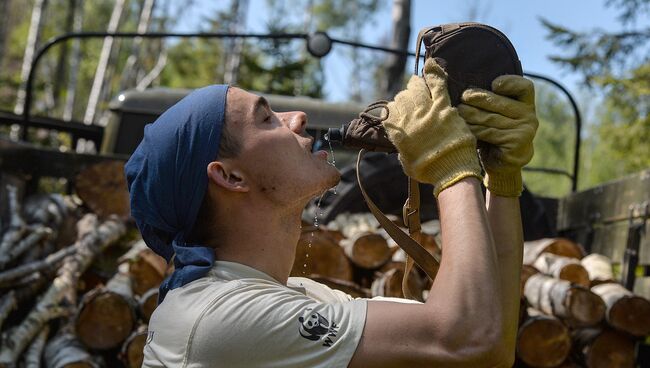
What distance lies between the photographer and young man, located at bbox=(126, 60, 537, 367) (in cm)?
172

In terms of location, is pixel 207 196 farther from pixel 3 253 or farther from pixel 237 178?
pixel 3 253

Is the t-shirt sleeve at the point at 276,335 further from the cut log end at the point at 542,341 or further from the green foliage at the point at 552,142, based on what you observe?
the green foliage at the point at 552,142

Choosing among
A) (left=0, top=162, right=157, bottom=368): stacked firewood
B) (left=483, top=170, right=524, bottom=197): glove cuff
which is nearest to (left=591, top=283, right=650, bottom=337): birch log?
(left=0, top=162, right=157, bottom=368): stacked firewood

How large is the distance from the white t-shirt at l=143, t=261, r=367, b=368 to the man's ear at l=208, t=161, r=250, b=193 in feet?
0.93

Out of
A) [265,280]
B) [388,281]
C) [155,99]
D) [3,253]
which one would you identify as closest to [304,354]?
[265,280]

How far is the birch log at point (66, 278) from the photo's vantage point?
4621 millimetres

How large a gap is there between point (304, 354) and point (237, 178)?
53 centimetres

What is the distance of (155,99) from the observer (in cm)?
842

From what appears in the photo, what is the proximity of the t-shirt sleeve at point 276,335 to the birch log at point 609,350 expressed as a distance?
130 inches

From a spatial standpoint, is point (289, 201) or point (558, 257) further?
point (558, 257)

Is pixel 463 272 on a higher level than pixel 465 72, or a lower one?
lower

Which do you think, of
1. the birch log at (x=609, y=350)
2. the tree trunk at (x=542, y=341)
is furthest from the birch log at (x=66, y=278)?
the birch log at (x=609, y=350)

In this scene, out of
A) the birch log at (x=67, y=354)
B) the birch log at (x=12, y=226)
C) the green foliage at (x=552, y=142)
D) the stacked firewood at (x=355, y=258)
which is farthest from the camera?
the green foliage at (x=552, y=142)

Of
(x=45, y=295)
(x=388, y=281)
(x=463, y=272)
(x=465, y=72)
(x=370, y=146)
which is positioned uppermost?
(x=465, y=72)
